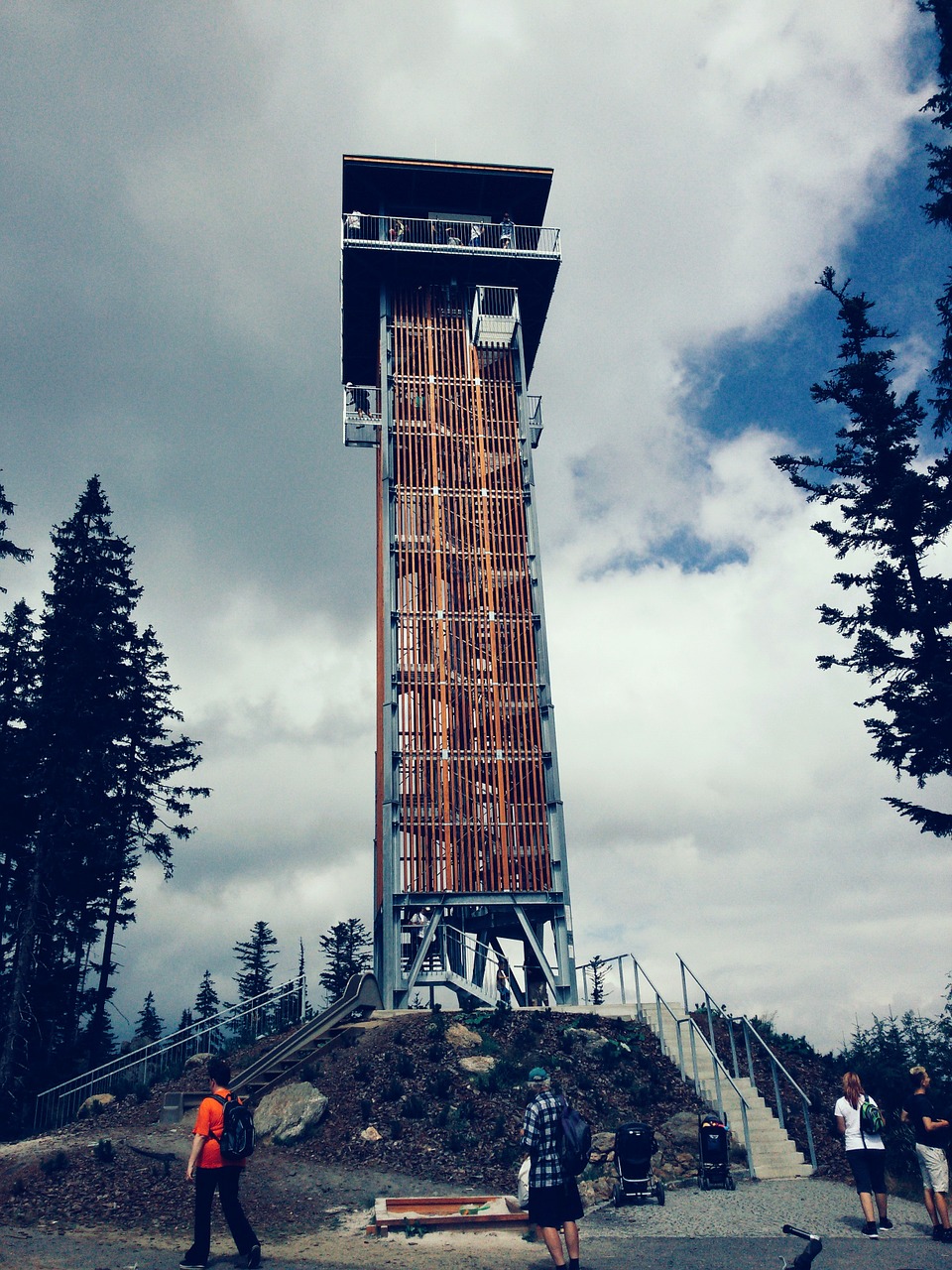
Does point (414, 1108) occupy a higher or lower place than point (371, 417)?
lower

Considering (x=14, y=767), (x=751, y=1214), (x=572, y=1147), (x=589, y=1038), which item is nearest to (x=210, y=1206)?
(x=572, y=1147)

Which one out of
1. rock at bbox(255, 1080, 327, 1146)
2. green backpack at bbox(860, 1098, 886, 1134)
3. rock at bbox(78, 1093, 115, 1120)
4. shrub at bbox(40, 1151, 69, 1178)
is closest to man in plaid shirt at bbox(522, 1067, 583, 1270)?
green backpack at bbox(860, 1098, 886, 1134)

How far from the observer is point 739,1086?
1557 centimetres

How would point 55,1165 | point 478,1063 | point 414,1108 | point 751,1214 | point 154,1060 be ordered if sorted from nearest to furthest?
point 751,1214 → point 55,1165 → point 414,1108 → point 478,1063 → point 154,1060

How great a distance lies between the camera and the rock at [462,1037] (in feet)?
59.7

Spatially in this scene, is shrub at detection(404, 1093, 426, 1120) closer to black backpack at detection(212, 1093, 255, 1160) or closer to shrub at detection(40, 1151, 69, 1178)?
shrub at detection(40, 1151, 69, 1178)

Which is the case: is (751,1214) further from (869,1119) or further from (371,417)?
(371,417)

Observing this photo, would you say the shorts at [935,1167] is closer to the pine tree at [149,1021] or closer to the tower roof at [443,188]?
the tower roof at [443,188]

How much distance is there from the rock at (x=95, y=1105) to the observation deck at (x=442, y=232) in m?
22.9

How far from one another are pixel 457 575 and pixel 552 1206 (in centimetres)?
1995

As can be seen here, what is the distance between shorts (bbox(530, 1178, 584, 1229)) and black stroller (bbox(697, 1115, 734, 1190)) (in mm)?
5013

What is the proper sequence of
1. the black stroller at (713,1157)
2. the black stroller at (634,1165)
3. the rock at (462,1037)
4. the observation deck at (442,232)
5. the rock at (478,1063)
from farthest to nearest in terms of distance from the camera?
the observation deck at (442,232) → the rock at (462,1037) → the rock at (478,1063) → the black stroller at (713,1157) → the black stroller at (634,1165)

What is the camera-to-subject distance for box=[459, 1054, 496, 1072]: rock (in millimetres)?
17156

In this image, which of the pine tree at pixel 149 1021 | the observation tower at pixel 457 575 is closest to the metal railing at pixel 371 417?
the observation tower at pixel 457 575
